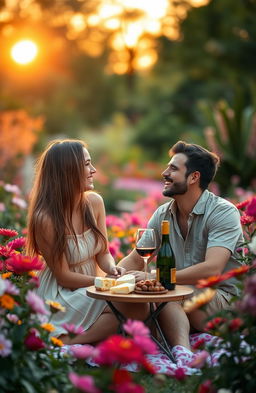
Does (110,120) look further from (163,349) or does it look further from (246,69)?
(163,349)

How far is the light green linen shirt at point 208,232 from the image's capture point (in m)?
4.49

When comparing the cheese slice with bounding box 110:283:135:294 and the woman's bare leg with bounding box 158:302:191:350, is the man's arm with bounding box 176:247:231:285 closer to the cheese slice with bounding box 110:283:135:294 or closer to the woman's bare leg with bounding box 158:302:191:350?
the woman's bare leg with bounding box 158:302:191:350

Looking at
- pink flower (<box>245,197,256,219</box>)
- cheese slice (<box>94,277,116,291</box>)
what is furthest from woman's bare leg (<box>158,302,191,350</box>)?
pink flower (<box>245,197,256,219</box>)

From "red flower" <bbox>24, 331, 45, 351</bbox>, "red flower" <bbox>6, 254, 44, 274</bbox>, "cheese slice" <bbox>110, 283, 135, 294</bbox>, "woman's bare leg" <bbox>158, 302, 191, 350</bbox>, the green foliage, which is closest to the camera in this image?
"red flower" <bbox>24, 331, 45, 351</bbox>

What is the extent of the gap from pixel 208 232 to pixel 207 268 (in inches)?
14.2

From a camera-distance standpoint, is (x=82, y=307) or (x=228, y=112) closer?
(x=82, y=307)

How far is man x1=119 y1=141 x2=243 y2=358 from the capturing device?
438 cm

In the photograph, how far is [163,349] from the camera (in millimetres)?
4270

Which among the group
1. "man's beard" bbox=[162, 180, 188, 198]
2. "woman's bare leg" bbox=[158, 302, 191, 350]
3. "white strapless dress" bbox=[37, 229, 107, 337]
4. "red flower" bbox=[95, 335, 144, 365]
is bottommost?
"woman's bare leg" bbox=[158, 302, 191, 350]

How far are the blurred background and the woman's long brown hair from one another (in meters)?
2.13

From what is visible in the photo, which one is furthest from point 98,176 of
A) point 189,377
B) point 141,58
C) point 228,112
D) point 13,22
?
point 141,58

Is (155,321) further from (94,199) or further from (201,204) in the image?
(94,199)

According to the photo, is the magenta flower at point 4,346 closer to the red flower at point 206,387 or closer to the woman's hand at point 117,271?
the red flower at point 206,387

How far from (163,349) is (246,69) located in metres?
20.5
